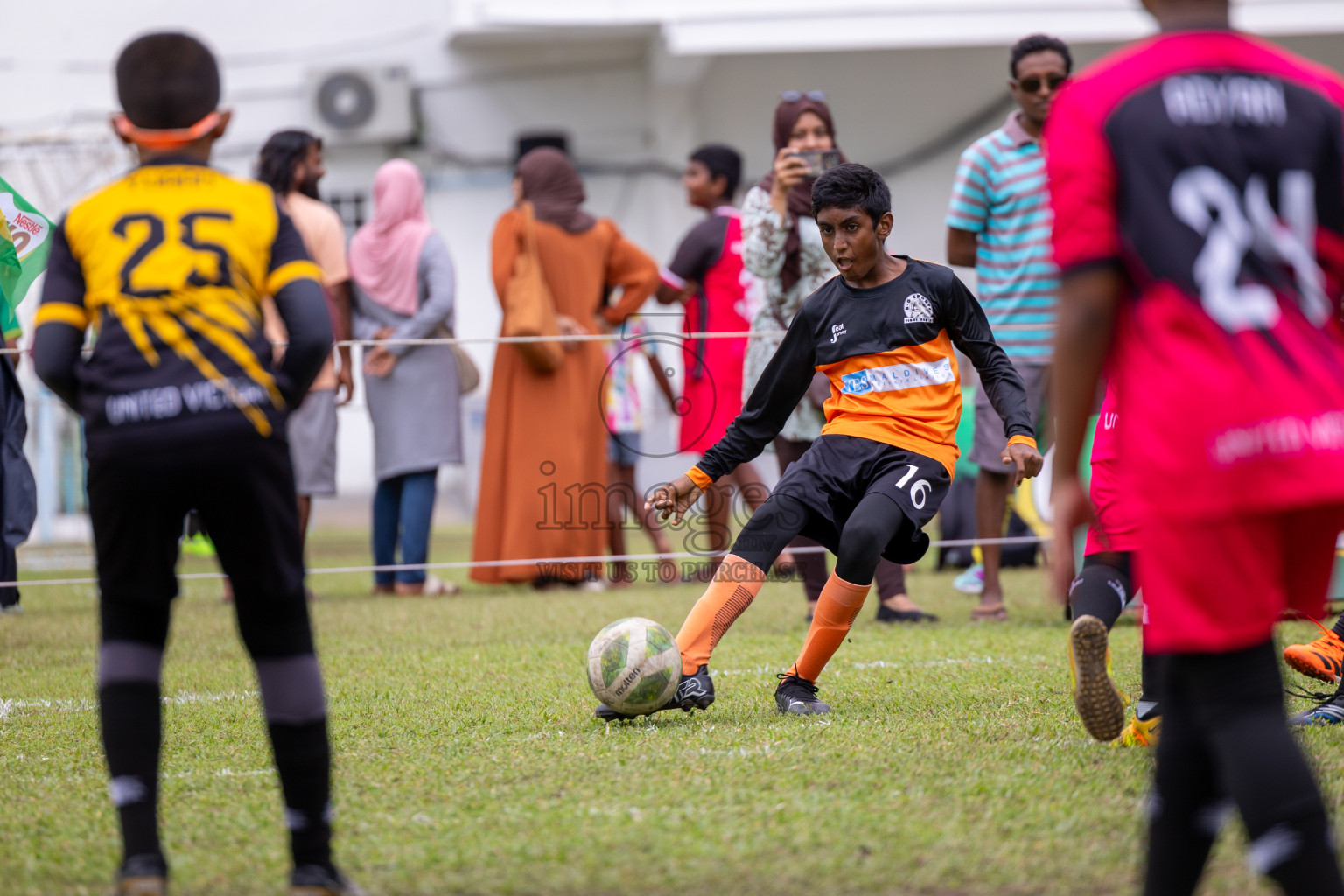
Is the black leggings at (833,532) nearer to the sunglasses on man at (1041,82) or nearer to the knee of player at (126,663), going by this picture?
the knee of player at (126,663)

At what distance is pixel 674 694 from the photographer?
4273 mm

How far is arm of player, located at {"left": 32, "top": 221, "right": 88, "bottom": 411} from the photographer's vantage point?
8.77ft

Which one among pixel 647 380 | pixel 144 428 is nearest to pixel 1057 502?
pixel 144 428

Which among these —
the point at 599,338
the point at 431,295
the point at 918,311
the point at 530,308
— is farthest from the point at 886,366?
the point at 431,295

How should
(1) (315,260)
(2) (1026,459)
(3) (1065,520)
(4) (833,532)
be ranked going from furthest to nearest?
(1) (315,260) < (4) (833,532) < (2) (1026,459) < (3) (1065,520)

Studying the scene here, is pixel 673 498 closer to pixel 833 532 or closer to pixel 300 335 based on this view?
pixel 833 532

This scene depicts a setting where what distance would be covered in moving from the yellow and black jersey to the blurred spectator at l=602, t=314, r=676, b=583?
18.8ft

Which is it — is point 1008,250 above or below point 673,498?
above

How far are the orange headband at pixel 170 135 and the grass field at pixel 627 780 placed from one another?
1.37 metres

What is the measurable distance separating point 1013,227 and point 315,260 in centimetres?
369

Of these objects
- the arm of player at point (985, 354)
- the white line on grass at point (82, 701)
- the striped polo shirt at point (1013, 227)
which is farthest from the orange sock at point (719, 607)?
the striped polo shirt at point (1013, 227)

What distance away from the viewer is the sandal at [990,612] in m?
6.55

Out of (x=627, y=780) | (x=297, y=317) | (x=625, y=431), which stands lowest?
(x=627, y=780)

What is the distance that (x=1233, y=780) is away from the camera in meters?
2.10
